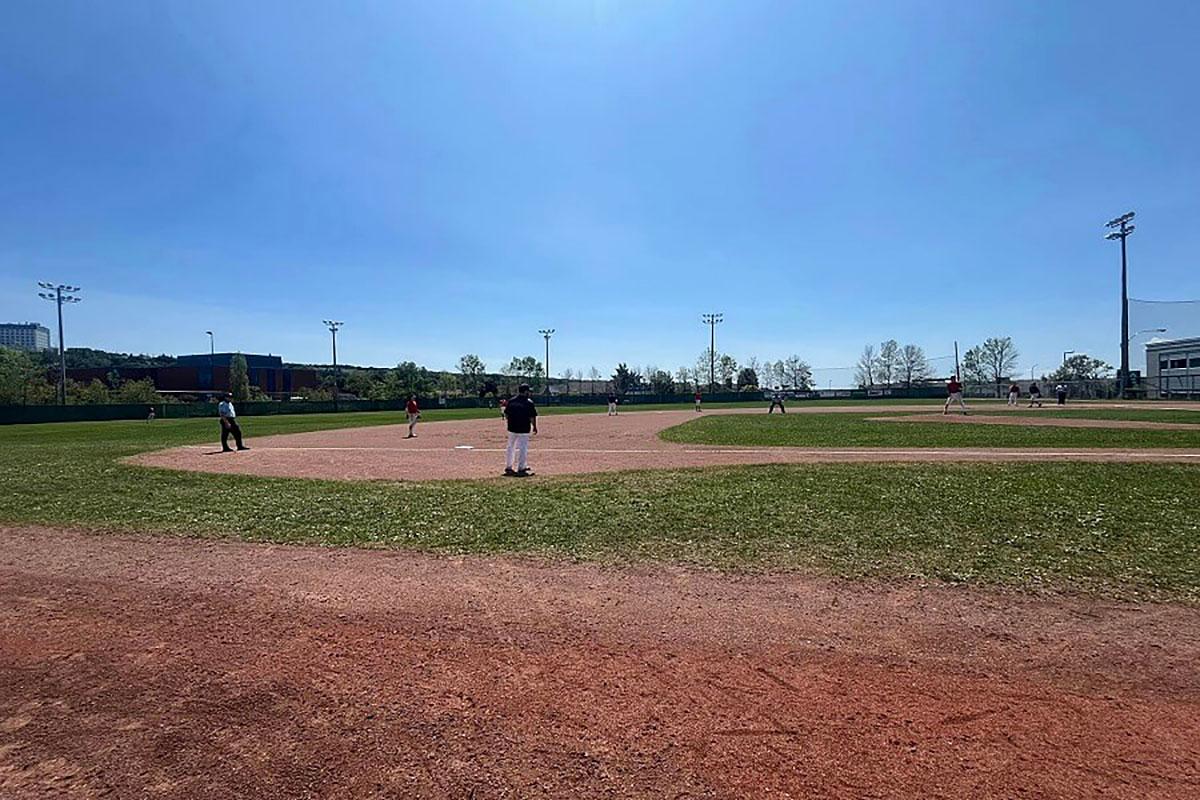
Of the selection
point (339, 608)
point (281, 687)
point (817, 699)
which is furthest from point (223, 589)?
point (817, 699)

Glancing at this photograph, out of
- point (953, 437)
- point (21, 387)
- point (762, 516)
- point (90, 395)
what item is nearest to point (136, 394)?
point (90, 395)

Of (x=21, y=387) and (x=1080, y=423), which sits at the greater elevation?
(x=21, y=387)

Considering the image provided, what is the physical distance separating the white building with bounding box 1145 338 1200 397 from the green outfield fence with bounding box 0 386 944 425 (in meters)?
23.9

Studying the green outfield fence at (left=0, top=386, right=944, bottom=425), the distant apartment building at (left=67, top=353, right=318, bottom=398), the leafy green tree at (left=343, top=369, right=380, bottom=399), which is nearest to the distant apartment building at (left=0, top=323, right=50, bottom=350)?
the distant apartment building at (left=67, top=353, right=318, bottom=398)

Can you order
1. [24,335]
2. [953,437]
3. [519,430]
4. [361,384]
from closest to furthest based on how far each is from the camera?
[519,430] → [953,437] → [361,384] → [24,335]

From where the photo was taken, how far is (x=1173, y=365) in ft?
247

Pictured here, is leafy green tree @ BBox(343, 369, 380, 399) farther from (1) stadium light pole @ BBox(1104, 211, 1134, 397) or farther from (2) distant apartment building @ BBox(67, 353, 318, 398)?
(1) stadium light pole @ BBox(1104, 211, 1134, 397)

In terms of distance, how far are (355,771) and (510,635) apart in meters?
1.57

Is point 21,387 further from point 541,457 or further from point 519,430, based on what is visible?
point 519,430

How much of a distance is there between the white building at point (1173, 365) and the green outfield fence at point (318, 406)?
2389 cm

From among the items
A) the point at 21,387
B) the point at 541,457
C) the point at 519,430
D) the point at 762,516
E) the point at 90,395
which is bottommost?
the point at 541,457

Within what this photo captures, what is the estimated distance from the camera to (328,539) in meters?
7.04

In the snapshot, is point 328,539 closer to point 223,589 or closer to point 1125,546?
point 223,589

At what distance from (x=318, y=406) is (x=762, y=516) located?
67440mm
